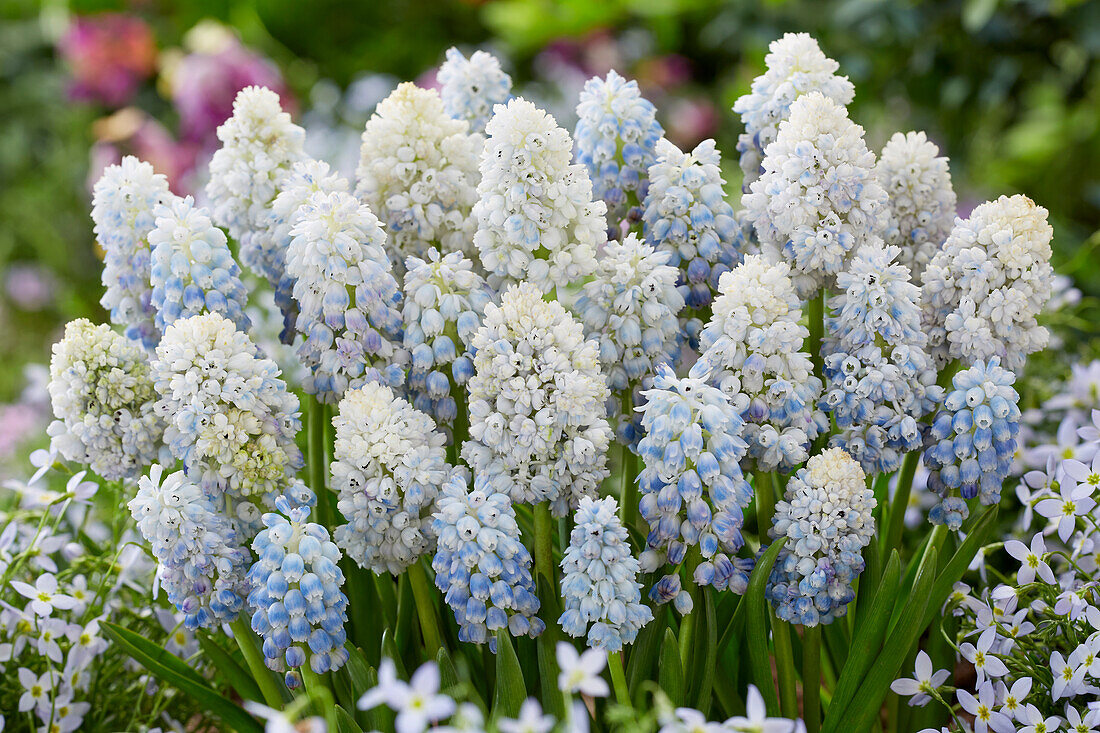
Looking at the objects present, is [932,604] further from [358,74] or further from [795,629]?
[358,74]

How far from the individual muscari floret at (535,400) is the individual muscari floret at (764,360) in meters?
0.14

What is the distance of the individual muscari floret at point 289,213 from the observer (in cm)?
112

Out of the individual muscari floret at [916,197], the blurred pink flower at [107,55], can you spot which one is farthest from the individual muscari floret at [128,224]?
the blurred pink flower at [107,55]

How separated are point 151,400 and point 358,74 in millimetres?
3903

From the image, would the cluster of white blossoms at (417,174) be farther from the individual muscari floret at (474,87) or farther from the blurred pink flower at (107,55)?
the blurred pink flower at (107,55)

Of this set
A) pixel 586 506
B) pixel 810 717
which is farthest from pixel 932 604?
pixel 586 506

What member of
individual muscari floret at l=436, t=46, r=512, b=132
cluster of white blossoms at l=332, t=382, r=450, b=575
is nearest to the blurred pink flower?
individual muscari floret at l=436, t=46, r=512, b=132

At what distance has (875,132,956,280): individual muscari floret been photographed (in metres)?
1.25

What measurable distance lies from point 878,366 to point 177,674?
87cm

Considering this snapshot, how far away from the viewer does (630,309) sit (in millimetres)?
1096

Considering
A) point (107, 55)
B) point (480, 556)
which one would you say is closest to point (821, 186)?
point (480, 556)

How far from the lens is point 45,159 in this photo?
5.11 metres

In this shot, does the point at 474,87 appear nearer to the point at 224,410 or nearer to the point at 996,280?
the point at 224,410

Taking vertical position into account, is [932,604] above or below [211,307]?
below
